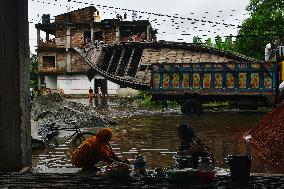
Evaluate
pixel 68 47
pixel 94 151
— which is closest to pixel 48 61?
pixel 68 47

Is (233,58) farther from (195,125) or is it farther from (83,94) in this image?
(83,94)

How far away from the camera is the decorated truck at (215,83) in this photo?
19.7m

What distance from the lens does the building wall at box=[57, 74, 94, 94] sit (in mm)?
48000

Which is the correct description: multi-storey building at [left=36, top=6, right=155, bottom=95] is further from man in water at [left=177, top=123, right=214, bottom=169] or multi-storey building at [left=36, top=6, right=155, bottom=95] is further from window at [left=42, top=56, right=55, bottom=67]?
man in water at [left=177, top=123, right=214, bottom=169]

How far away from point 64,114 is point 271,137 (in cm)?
956

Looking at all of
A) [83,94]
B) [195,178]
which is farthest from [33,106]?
[83,94]

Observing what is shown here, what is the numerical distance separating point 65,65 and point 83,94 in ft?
13.3

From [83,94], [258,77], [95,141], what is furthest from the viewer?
[83,94]

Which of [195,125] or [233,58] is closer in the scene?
[195,125]

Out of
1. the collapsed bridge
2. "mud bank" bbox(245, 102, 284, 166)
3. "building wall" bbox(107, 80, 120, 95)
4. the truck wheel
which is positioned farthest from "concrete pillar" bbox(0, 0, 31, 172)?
"building wall" bbox(107, 80, 120, 95)

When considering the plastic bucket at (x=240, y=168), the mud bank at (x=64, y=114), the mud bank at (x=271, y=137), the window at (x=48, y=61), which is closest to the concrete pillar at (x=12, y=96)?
the plastic bucket at (x=240, y=168)

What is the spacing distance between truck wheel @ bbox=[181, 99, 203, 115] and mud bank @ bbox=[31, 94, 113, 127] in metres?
4.12

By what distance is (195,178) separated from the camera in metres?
6.22

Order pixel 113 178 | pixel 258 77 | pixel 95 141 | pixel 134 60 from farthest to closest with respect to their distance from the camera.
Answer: pixel 134 60, pixel 258 77, pixel 95 141, pixel 113 178
